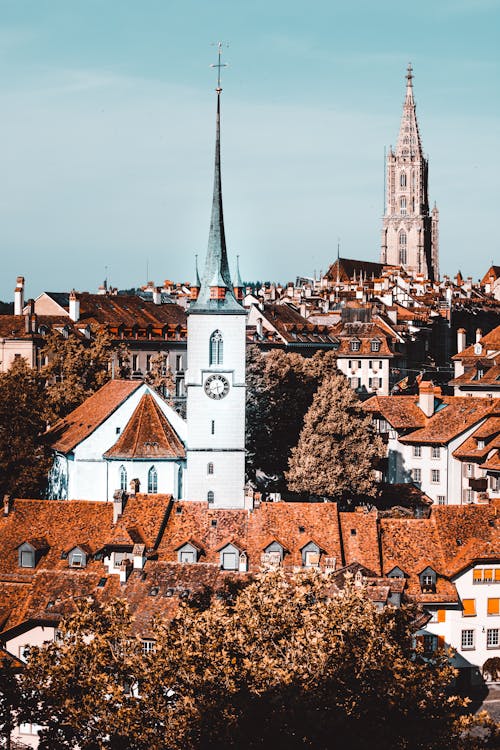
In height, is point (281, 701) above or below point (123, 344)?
below

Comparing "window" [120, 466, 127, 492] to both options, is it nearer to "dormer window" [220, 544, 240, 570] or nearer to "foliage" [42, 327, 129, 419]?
"foliage" [42, 327, 129, 419]

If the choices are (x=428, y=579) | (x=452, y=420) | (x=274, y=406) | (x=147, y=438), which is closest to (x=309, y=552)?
(x=428, y=579)

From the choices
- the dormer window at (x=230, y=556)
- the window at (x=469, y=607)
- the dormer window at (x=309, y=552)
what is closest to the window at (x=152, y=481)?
the dormer window at (x=309, y=552)

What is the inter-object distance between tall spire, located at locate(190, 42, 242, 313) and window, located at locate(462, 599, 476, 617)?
2376cm

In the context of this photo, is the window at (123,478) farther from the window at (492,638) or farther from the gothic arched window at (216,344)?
the window at (492,638)

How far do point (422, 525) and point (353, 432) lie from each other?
2359cm

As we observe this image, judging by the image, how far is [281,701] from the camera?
41188 millimetres

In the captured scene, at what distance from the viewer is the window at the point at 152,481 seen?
87062mm

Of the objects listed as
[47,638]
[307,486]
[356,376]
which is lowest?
[47,638]

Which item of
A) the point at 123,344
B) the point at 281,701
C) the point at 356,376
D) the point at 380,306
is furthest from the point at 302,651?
the point at 380,306

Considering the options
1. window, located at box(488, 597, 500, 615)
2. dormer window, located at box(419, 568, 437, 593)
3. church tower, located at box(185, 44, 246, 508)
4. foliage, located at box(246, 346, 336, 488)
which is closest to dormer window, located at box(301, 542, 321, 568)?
dormer window, located at box(419, 568, 437, 593)

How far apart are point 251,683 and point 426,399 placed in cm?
6272

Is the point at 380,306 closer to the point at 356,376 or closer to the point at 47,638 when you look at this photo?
the point at 356,376

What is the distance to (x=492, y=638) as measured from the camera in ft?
225
